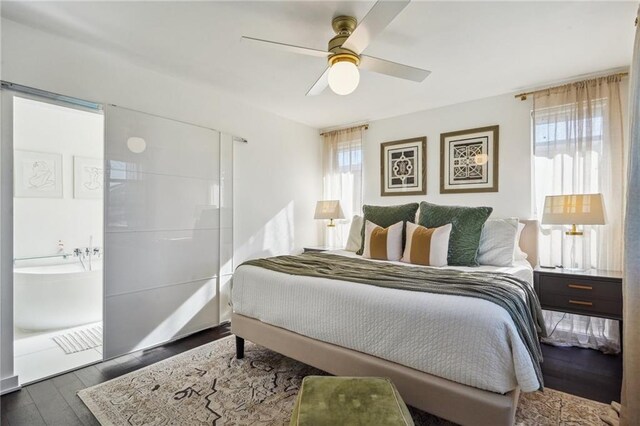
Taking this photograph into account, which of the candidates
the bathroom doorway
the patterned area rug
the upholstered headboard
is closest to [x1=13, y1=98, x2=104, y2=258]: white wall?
the bathroom doorway

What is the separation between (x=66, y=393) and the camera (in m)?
2.09

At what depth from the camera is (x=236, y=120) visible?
367 centimetres

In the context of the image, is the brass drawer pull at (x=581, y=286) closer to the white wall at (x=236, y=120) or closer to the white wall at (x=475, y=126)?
the white wall at (x=475, y=126)

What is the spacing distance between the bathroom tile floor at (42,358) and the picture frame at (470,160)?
155 inches

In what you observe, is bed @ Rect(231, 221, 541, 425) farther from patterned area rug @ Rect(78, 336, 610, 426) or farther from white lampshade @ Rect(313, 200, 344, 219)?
white lampshade @ Rect(313, 200, 344, 219)

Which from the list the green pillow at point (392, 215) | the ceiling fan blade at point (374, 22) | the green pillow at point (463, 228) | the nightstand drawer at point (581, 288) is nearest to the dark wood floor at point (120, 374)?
the nightstand drawer at point (581, 288)

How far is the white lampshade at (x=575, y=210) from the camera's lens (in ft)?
8.34

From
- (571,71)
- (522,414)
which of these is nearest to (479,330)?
(522,414)

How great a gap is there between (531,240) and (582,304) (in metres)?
0.68

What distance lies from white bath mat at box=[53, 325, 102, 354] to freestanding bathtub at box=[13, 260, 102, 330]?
0.21 meters

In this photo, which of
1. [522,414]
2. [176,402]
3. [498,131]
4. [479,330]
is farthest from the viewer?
[498,131]

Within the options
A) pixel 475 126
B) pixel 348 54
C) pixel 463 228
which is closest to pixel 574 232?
pixel 463 228

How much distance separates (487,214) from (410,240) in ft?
2.36

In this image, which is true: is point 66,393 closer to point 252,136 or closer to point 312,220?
point 252,136
